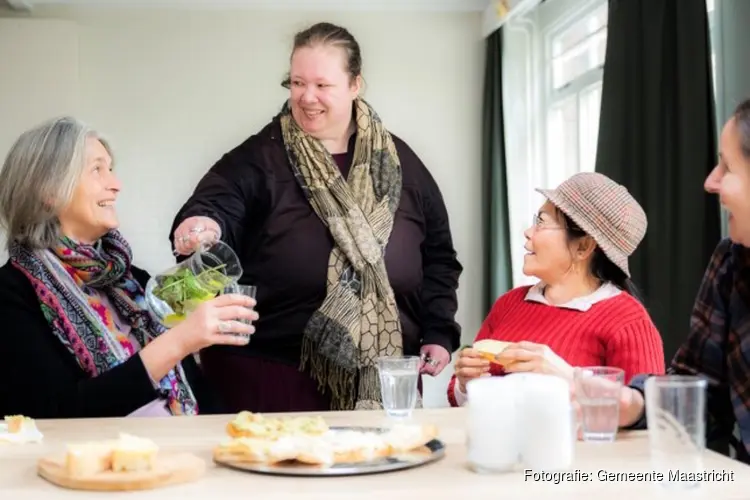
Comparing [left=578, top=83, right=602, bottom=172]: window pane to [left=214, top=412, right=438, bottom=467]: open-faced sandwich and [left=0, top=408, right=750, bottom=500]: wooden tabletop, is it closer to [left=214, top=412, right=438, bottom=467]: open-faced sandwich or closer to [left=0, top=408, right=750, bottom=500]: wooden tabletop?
[left=0, top=408, right=750, bottom=500]: wooden tabletop

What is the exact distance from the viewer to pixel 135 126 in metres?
5.39

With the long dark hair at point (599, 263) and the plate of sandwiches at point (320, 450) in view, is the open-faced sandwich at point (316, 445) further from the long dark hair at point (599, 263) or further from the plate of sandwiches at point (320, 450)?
the long dark hair at point (599, 263)

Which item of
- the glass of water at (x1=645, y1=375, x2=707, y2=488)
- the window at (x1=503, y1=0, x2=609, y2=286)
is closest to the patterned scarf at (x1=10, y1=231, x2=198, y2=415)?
the glass of water at (x1=645, y1=375, x2=707, y2=488)

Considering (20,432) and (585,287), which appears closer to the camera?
(20,432)

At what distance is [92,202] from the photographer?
7.07 ft

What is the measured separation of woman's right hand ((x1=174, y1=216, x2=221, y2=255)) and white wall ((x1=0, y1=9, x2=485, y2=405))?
3.16m

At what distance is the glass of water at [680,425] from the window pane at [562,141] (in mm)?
3583

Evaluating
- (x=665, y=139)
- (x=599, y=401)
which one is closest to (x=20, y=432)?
(x=599, y=401)

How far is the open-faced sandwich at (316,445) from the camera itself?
1.26m

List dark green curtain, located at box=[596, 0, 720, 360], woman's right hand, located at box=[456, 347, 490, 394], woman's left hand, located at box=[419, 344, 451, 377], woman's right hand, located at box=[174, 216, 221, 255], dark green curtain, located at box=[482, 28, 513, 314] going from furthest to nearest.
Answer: dark green curtain, located at box=[482, 28, 513, 314]
dark green curtain, located at box=[596, 0, 720, 360]
woman's left hand, located at box=[419, 344, 451, 377]
woman's right hand, located at box=[174, 216, 221, 255]
woman's right hand, located at box=[456, 347, 490, 394]

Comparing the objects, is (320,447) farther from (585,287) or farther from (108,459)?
(585,287)

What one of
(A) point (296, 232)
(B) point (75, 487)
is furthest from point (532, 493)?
(A) point (296, 232)

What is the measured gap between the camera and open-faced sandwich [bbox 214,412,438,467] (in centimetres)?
126

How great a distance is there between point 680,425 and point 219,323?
91cm
